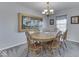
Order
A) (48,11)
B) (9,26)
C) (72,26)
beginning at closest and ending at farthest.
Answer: (9,26)
(48,11)
(72,26)

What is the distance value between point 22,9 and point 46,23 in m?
0.71

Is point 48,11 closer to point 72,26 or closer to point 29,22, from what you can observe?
point 29,22

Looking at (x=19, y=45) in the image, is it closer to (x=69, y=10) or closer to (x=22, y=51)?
(x=22, y=51)

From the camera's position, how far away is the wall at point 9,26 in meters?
2.14

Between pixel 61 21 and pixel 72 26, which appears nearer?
pixel 61 21

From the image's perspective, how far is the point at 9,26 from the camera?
7.27 ft

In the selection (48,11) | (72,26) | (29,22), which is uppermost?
(48,11)

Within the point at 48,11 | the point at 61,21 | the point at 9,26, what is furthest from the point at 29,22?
the point at 61,21

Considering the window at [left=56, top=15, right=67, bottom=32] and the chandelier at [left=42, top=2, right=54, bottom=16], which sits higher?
the chandelier at [left=42, top=2, right=54, bottom=16]

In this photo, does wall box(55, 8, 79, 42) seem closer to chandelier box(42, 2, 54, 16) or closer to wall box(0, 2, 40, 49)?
chandelier box(42, 2, 54, 16)

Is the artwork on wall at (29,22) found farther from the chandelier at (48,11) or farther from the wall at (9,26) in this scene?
the chandelier at (48,11)

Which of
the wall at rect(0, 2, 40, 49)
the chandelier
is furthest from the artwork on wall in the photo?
the chandelier

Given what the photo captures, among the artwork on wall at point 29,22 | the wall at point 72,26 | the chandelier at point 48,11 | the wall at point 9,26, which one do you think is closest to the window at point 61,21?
the wall at point 72,26

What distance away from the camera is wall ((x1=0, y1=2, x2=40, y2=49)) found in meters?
2.14
